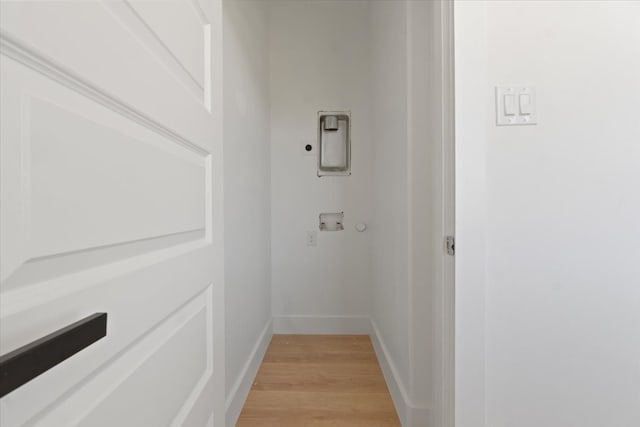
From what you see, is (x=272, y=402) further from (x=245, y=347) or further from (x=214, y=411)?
(x=214, y=411)

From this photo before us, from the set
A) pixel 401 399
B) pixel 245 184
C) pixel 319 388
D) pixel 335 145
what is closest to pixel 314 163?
pixel 335 145

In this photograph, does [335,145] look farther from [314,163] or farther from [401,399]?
[401,399]

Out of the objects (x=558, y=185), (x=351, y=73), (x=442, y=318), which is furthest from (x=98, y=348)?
(x=351, y=73)

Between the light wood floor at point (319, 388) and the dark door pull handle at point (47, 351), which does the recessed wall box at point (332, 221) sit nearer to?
the light wood floor at point (319, 388)

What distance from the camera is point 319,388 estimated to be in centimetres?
161

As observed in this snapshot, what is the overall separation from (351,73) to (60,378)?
8.13 feet

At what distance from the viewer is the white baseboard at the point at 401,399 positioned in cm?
127

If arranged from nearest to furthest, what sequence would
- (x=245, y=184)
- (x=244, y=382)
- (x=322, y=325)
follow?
(x=244, y=382)
(x=245, y=184)
(x=322, y=325)

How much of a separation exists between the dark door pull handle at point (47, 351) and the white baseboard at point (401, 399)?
4.39 feet

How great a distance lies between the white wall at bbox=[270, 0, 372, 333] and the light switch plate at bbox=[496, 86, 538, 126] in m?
1.49

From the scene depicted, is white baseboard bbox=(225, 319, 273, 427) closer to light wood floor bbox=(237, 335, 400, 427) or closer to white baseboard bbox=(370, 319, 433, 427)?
light wood floor bbox=(237, 335, 400, 427)

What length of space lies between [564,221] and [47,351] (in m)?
1.16

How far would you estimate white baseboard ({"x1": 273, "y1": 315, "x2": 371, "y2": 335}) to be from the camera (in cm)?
233

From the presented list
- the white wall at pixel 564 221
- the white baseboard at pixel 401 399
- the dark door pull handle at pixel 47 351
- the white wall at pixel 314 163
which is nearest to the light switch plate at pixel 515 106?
the white wall at pixel 564 221
